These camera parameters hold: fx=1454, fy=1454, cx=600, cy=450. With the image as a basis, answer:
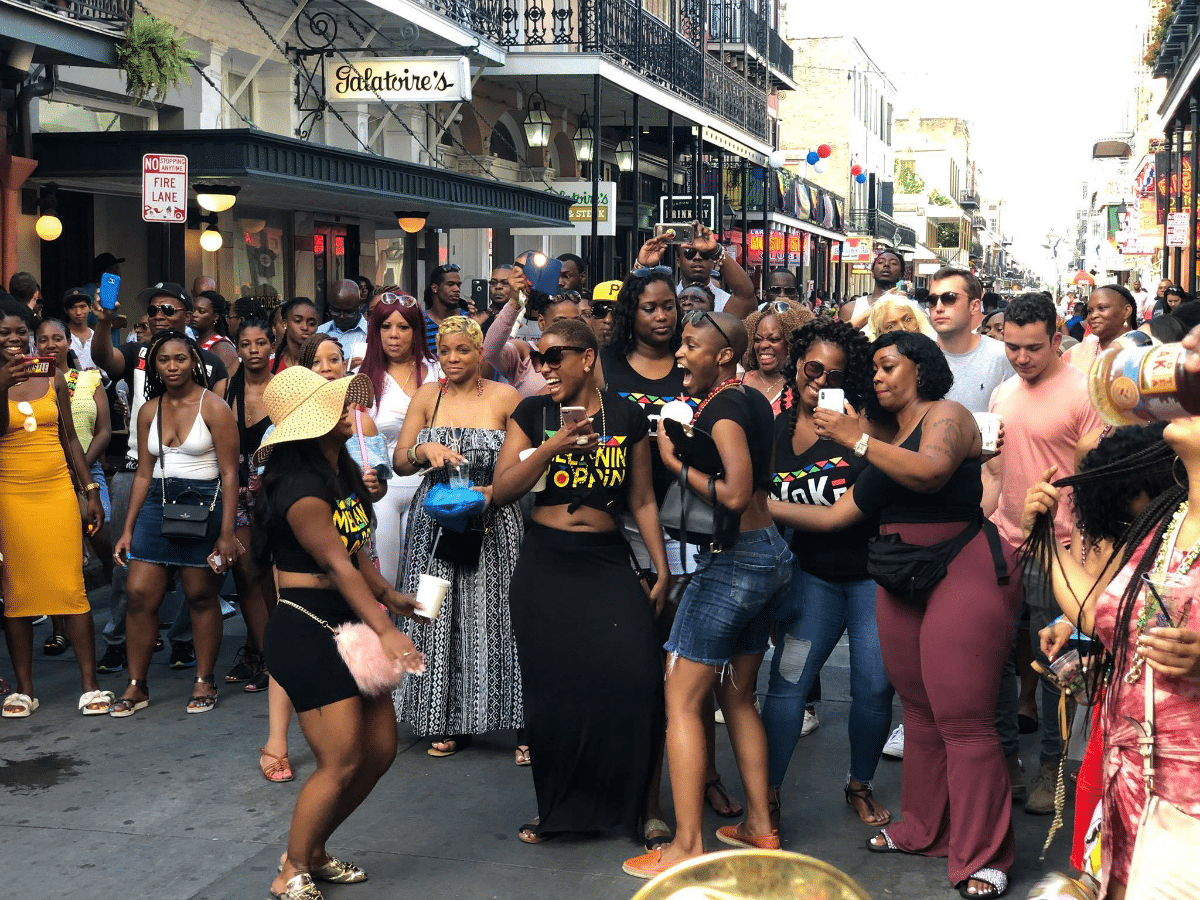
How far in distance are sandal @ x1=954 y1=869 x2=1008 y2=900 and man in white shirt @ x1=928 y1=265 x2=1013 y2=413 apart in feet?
9.43

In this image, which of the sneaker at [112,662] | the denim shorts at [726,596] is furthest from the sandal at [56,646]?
the denim shorts at [726,596]

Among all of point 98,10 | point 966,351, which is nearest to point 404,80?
point 98,10

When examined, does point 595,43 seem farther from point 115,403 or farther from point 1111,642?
point 1111,642

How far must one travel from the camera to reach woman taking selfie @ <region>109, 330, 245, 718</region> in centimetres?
693

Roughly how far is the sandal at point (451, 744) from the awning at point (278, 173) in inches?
269

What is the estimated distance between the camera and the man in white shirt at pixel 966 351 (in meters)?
7.16

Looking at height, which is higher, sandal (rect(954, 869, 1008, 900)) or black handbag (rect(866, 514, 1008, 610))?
black handbag (rect(866, 514, 1008, 610))

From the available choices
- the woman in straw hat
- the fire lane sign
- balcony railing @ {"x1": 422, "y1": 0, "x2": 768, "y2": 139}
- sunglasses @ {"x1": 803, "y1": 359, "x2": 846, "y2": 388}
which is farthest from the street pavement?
balcony railing @ {"x1": 422, "y1": 0, "x2": 768, "y2": 139}

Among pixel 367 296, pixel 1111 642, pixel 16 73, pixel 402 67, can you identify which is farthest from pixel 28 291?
pixel 1111 642

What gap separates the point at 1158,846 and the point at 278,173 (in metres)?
10.7

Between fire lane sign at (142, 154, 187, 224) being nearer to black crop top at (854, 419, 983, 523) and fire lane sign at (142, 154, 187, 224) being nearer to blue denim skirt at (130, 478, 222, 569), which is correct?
blue denim skirt at (130, 478, 222, 569)

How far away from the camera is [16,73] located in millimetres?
12117

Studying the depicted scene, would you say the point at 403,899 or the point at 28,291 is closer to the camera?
the point at 403,899

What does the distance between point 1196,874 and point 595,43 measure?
1871 cm
